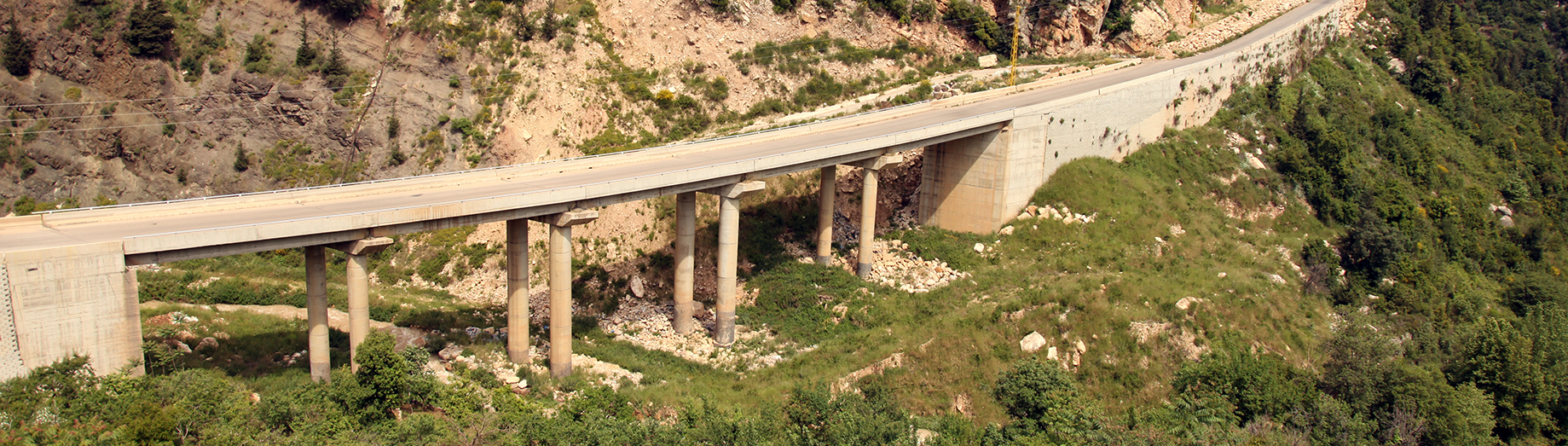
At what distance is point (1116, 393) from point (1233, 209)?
22661mm

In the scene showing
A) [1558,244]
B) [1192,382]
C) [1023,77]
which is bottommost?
[1558,244]

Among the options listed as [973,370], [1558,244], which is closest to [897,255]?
[973,370]

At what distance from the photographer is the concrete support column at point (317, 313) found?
28391 millimetres

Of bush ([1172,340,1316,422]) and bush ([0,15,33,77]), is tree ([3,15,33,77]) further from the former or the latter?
bush ([1172,340,1316,422])

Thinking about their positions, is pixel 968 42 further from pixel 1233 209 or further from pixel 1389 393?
pixel 1389 393

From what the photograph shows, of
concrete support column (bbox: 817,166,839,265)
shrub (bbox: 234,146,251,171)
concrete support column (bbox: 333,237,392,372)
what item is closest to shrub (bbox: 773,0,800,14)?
concrete support column (bbox: 817,166,839,265)

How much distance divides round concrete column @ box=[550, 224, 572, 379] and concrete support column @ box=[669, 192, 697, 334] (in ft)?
16.9

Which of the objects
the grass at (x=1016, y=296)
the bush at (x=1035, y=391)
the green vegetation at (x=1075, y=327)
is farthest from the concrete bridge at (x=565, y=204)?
the bush at (x=1035, y=391)

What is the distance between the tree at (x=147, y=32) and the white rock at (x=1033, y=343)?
44261 millimetres

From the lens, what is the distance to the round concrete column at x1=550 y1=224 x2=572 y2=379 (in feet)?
106

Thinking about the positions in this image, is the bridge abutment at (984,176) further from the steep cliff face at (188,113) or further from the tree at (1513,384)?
the steep cliff face at (188,113)

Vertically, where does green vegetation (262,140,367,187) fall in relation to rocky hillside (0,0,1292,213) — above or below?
below

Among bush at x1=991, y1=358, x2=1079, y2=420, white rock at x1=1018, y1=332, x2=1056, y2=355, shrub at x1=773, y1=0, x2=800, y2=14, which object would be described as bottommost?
white rock at x1=1018, y1=332, x2=1056, y2=355

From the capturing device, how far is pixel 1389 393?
33.2 m
